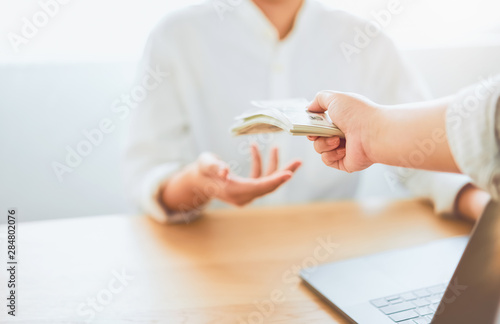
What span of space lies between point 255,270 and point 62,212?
3.55 feet

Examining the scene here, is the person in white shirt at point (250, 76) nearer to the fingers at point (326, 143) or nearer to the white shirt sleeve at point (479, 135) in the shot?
the fingers at point (326, 143)

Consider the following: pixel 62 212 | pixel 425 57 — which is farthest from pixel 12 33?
pixel 425 57

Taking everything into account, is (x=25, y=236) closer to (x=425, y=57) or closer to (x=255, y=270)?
(x=255, y=270)

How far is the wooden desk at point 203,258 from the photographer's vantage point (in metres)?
0.62

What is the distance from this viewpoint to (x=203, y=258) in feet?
2.53

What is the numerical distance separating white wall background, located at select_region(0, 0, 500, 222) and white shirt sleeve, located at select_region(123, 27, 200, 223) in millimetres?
378

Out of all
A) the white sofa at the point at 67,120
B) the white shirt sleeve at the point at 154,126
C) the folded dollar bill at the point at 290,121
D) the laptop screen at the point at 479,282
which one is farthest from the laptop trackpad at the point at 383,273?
the white sofa at the point at 67,120

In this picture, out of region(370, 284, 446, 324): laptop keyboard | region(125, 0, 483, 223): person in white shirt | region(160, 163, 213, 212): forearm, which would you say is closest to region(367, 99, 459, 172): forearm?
region(370, 284, 446, 324): laptop keyboard

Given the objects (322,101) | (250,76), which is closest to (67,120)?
(250,76)

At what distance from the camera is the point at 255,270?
732 mm

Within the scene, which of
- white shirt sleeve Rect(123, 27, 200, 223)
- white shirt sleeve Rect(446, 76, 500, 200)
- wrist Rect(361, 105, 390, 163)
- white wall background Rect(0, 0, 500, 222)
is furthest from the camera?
white wall background Rect(0, 0, 500, 222)

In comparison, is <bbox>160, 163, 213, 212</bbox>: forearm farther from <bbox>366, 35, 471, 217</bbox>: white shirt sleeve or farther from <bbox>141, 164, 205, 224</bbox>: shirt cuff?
<bbox>366, 35, 471, 217</bbox>: white shirt sleeve

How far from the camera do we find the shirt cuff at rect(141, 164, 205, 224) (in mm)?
911

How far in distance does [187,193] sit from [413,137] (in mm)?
543
